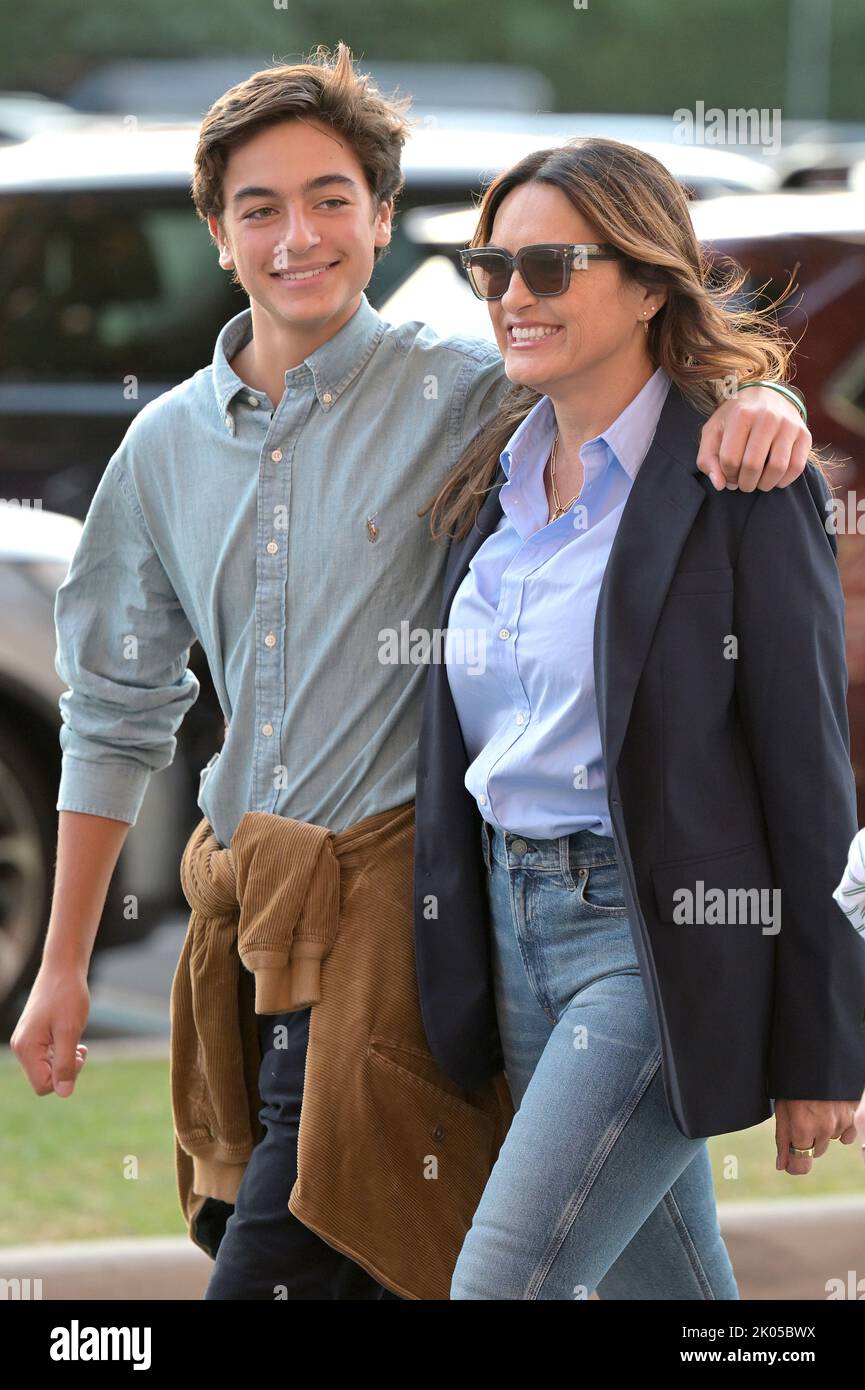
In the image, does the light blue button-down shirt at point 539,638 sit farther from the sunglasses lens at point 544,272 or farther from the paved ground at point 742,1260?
the paved ground at point 742,1260

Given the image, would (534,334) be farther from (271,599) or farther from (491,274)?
(271,599)

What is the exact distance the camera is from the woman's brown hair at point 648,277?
2590 millimetres

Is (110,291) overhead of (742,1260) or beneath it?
overhead

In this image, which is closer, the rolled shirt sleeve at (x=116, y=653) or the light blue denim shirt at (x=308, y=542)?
the light blue denim shirt at (x=308, y=542)

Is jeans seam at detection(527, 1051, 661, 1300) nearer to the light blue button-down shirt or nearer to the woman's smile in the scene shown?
the light blue button-down shirt

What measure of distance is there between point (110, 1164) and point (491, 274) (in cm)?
258

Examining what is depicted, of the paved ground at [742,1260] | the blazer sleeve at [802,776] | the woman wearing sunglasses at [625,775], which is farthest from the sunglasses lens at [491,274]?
the paved ground at [742,1260]

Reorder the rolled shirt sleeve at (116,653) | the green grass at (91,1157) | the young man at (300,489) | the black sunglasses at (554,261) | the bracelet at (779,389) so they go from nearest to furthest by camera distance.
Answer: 1. the black sunglasses at (554,261)
2. the bracelet at (779,389)
3. the young man at (300,489)
4. the rolled shirt sleeve at (116,653)
5. the green grass at (91,1157)

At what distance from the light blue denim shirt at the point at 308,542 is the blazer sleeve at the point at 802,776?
1.78ft

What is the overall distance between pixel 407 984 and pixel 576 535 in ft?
2.23

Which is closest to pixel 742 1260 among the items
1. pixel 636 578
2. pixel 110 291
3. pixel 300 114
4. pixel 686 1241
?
pixel 686 1241

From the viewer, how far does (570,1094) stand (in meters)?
2.46

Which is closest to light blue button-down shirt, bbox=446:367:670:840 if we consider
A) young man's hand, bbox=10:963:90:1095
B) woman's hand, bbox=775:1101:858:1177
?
woman's hand, bbox=775:1101:858:1177

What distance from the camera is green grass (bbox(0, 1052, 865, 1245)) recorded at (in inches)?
165
